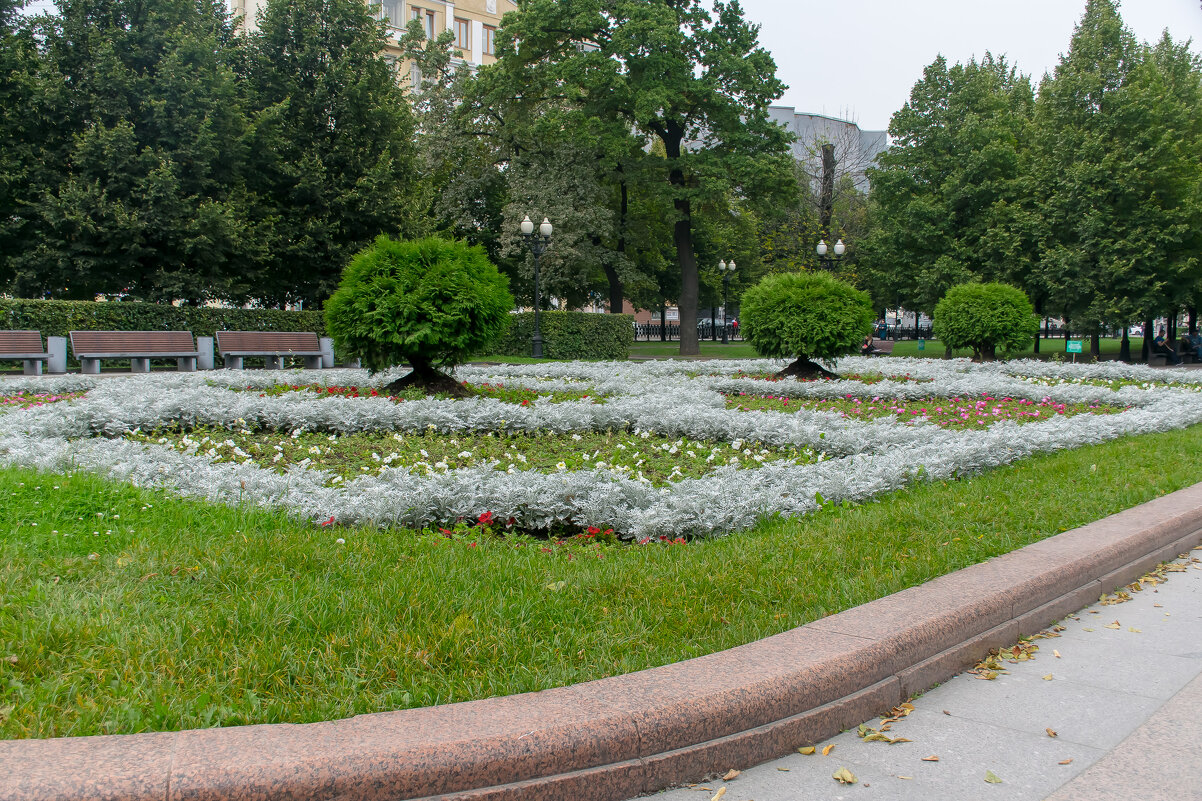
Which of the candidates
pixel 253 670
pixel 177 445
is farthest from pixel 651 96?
pixel 253 670

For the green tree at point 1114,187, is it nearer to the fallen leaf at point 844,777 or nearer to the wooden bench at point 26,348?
the wooden bench at point 26,348

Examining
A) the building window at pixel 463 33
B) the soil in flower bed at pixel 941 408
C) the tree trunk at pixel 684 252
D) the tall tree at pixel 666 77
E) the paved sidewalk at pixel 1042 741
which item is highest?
the building window at pixel 463 33

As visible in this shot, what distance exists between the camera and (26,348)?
618 inches

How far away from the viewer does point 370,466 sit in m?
6.53

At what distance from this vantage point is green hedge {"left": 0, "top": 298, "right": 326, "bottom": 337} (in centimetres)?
1681

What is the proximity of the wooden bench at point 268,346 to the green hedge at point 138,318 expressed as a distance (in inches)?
50.7

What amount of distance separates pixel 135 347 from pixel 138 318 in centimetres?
190

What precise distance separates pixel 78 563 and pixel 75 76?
20.8m

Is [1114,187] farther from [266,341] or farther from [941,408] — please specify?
[266,341]

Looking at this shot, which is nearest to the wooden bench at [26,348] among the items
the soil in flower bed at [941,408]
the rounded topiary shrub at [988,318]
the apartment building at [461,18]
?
the soil in flower bed at [941,408]

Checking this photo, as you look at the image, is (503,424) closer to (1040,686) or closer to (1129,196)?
(1040,686)

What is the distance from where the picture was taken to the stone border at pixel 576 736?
2041mm

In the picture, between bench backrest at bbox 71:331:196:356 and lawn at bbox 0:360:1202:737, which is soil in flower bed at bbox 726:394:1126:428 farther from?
bench backrest at bbox 71:331:196:356

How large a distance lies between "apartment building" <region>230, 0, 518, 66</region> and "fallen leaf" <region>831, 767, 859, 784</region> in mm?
48070
